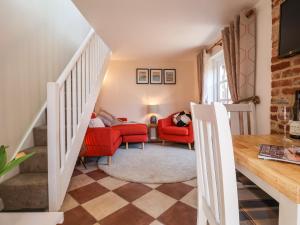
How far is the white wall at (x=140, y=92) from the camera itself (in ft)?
15.7

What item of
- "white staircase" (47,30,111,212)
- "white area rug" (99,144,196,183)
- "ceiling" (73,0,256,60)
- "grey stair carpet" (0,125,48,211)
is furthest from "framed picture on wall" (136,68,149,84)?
"grey stair carpet" (0,125,48,211)

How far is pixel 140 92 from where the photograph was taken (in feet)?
15.9

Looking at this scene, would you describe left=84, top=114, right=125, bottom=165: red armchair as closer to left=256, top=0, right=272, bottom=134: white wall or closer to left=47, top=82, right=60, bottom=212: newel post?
left=47, top=82, right=60, bottom=212: newel post

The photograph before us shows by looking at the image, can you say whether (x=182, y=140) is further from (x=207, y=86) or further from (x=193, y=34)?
(x=193, y=34)

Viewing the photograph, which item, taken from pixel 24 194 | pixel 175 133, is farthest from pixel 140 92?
pixel 24 194

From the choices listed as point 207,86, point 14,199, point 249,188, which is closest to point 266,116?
point 249,188

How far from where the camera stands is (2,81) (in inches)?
66.2

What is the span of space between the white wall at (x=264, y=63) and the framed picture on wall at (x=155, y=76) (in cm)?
299

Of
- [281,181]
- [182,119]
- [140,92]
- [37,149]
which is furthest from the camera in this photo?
[140,92]

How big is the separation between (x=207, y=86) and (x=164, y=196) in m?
2.63

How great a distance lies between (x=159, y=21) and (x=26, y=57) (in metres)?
1.66

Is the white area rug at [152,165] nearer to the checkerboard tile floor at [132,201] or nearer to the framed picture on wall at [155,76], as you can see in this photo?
the checkerboard tile floor at [132,201]

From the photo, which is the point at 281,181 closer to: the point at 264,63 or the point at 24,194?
the point at 264,63

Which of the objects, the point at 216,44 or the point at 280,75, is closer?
the point at 280,75
